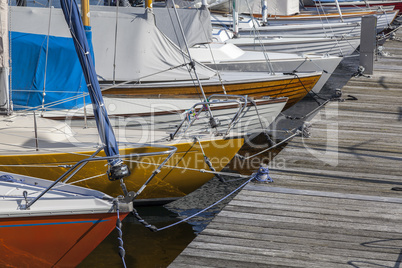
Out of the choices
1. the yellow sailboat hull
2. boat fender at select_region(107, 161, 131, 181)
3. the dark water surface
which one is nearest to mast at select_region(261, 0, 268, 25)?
the dark water surface

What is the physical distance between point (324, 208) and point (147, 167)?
11.3 feet

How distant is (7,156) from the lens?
28.5 ft

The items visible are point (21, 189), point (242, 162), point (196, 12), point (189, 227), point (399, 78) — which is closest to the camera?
point (21, 189)

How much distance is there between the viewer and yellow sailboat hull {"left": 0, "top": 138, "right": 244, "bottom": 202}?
28.9ft

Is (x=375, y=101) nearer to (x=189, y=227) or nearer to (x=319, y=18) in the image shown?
(x=189, y=227)

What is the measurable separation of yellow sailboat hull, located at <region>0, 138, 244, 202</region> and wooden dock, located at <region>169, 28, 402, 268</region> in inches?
56.5

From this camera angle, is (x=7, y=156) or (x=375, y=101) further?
(x=375, y=101)

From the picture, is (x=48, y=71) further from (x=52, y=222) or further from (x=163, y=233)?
(x=52, y=222)

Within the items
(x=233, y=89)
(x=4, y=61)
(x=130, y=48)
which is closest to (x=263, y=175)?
(x=4, y=61)

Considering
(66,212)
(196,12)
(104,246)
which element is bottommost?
(104,246)

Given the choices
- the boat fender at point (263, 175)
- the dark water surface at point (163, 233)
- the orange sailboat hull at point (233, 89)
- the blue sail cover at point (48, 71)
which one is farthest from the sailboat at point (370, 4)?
the boat fender at point (263, 175)

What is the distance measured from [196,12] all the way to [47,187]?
8381mm

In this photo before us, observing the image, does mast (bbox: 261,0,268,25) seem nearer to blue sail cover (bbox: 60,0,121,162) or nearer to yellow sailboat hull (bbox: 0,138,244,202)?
yellow sailboat hull (bbox: 0,138,244,202)

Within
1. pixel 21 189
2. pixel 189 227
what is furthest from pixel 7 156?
pixel 189 227
